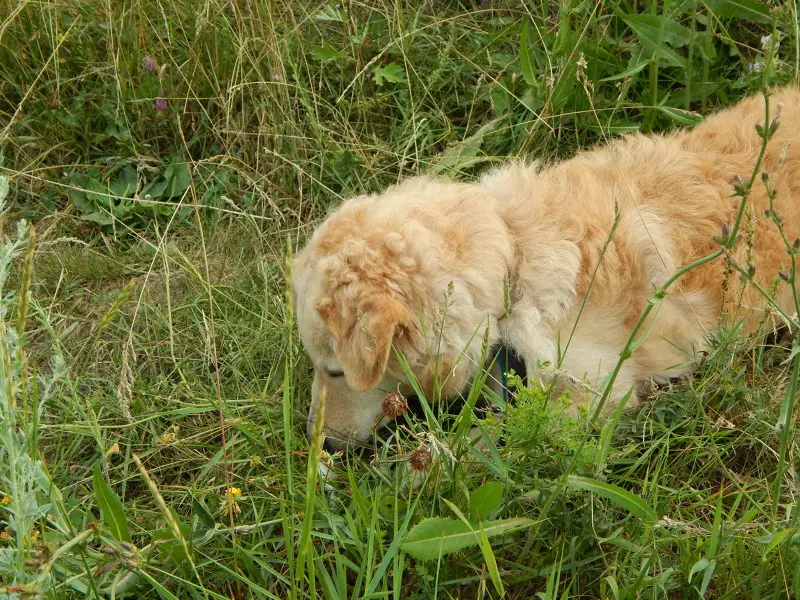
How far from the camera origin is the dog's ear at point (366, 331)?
2.38m

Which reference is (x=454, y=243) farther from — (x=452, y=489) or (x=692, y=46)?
(x=692, y=46)

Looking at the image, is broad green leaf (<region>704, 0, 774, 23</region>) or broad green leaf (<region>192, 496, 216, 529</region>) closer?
broad green leaf (<region>192, 496, 216, 529</region>)

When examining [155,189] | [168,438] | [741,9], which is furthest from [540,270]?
[155,189]

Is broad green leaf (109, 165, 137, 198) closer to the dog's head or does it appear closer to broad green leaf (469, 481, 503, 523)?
the dog's head

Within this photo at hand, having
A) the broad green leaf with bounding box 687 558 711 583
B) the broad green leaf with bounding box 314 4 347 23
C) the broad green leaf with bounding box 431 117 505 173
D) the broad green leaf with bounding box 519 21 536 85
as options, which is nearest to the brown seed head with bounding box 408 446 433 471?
the broad green leaf with bounding box 687 558 711 583

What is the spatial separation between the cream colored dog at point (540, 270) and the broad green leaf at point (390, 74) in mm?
1271

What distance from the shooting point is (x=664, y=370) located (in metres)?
2.84

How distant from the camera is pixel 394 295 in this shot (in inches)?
97.3

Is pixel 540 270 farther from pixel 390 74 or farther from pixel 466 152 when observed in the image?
pixel 390 74

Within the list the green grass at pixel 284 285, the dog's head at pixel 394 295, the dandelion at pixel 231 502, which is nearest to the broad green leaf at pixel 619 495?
the green grass at pixel 284 285

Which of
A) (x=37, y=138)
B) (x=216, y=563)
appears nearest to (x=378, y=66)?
(x=37, y=138)

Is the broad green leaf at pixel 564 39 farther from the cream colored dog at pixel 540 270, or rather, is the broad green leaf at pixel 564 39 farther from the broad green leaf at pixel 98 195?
the broad green leaf at pixel 98 195

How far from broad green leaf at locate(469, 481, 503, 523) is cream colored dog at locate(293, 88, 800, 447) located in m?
0.56

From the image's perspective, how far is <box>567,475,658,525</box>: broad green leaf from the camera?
1.92 meters
